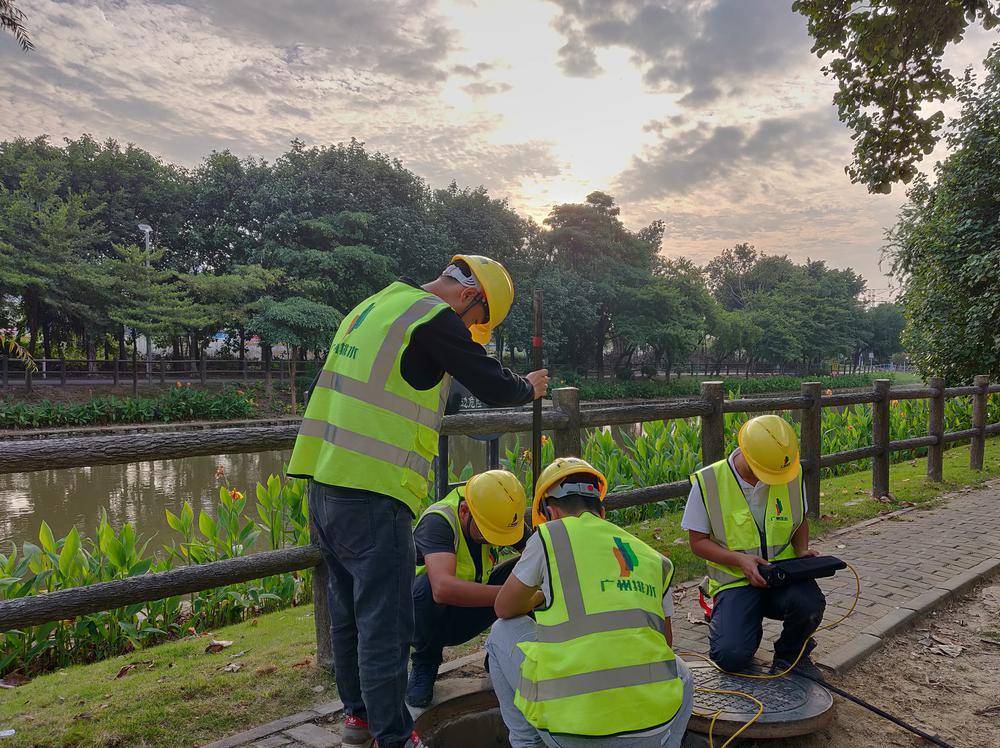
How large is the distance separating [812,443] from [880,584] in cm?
190

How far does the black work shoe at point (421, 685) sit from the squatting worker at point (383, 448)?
49 cm

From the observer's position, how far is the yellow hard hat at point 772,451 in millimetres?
3053

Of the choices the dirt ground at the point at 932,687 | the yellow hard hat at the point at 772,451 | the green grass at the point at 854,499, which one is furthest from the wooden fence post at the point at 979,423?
the yellow hard hat at the point at 772,451

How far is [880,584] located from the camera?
15.2 feet

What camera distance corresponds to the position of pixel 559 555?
2012mm

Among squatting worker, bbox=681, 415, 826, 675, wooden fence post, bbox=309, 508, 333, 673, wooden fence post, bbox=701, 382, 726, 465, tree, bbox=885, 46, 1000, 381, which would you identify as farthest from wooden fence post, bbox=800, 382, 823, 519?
tree, bbox=885, 46, 1000, 381

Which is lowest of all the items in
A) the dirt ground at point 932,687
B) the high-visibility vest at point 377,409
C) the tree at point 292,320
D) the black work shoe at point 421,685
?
the dirt ground at point 932,687

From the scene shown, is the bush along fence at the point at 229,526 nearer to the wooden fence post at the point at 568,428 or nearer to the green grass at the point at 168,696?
the wooden fence post at the point at 568,428

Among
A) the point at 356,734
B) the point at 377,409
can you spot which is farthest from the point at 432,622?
the point at 377,409

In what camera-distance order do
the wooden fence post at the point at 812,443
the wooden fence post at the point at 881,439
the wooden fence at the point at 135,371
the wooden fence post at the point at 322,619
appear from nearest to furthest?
the wooden fence post at the point at 322,619 → the wooden fence post at the point at 812,443 → the wooden fence post at the point at 881,439 → the wooden fence at the point at 135,371

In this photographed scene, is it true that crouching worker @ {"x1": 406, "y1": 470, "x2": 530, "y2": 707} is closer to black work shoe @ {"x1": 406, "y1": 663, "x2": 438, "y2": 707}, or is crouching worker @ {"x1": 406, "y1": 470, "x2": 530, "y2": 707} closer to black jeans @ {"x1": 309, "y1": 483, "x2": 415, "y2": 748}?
black work shoe @ {"x1": 406, "y1": 663, "x2": 438, "y2": 707}

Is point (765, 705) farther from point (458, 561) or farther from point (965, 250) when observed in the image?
point (965, 250)

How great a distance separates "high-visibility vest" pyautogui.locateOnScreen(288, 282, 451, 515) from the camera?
223 centimetres

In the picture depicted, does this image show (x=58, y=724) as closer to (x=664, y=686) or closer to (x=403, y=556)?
(x=403, y=556)
